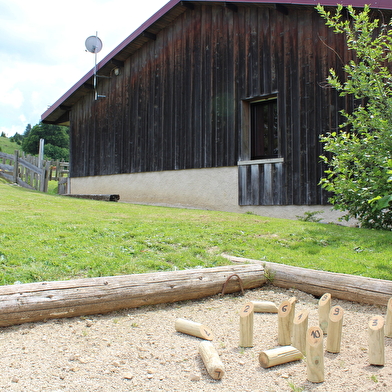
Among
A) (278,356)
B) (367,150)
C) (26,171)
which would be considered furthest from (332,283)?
(26,171)

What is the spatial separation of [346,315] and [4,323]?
10.9 ft

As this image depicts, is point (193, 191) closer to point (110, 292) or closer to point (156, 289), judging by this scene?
point (156, 289)

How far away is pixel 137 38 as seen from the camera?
1522cm

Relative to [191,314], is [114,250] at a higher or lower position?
higher

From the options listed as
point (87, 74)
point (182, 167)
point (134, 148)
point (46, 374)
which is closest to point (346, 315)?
point (46, 374)

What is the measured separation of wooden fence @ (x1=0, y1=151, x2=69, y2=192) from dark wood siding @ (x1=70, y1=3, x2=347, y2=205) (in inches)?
151

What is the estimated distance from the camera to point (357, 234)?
7.34m

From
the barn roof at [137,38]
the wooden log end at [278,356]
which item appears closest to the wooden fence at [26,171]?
the barn roof at [137,38]


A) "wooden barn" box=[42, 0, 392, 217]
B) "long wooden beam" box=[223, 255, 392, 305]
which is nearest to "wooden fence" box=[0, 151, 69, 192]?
"wooden barn" box=[42, 0, 392, 217]

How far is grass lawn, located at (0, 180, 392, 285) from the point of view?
16.4 feet

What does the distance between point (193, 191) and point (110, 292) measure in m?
9.25

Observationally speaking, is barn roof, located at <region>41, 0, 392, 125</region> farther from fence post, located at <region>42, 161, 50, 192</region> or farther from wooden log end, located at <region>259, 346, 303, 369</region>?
wooden log end, located at <region>259, 346, 303, 369</region>

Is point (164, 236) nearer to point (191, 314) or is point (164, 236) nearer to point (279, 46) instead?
point (191, 314)

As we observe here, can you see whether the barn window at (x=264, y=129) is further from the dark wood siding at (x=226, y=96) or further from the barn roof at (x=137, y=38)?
the barn roof at (x=137, y=38)
